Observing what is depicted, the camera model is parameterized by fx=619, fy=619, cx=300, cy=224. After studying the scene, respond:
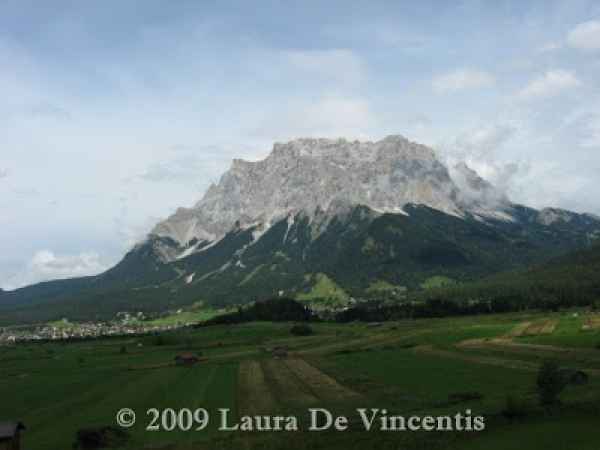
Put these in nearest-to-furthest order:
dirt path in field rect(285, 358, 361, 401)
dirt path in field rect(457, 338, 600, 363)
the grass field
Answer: the grass field → dirt path in field rect(285, 358, 361, 401) → dirt path in field rect(457, 338, 600, 363)

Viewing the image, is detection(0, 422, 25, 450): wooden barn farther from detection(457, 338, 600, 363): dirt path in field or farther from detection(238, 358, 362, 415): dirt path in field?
detection(457, 338, 600, 363): dirt path in field

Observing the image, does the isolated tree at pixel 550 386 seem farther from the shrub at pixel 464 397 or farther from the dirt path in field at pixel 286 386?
the dirt path in field at pixel 286 386

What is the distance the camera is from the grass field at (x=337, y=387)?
54.8 meters

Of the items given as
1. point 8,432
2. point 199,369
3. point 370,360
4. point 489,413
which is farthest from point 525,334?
point 8,432

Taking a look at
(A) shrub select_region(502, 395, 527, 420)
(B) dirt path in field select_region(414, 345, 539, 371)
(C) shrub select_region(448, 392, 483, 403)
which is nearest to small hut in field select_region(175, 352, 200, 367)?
(B) dirt path in field select_region(414, 345, 539, 371)

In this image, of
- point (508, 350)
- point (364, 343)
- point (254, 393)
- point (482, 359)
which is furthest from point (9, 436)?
point (364, 343)

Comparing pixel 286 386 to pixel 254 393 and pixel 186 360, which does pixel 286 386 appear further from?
pixel 186 360

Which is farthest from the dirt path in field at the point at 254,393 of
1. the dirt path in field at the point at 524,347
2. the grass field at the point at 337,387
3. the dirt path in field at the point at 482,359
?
the dirt path in field at the point at 524,347

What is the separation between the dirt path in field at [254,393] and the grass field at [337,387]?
29 cm

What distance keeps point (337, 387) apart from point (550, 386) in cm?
3279

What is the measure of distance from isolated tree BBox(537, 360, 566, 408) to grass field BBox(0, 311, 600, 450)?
Result: 1.22 m

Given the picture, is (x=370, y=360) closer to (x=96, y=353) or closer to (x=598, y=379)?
(x=598, y=379)

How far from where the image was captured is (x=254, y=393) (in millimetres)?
87312

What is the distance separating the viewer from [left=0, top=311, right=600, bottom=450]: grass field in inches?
2157
